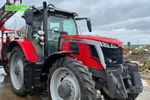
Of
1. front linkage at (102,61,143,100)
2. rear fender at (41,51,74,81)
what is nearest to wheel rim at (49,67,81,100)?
rear fender at (41,51,74,81)

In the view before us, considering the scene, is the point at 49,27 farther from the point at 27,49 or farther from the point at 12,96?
the point at 12,96

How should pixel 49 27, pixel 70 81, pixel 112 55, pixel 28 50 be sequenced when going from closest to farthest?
pixel 70 81
pixel 112 55
pixel 49 27
pixel 28 50

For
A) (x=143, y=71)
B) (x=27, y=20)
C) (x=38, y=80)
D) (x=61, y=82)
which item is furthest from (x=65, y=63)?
(x=143, y=71)

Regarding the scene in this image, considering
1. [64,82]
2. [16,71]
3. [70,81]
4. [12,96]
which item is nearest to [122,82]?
[70,81]

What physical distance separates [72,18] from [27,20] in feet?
4.95

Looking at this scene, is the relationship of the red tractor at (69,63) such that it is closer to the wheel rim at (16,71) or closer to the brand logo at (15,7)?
the wheel rim at (16,71)

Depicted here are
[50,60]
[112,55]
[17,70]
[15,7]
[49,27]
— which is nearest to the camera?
[112,55]

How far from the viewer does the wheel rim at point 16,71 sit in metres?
5.31

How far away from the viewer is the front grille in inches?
152

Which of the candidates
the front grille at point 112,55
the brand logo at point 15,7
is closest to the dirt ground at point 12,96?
the front grille at point 112,55

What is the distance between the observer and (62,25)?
5.02 m

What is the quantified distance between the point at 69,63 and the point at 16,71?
7.86 ft

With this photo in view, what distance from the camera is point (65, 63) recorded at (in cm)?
371

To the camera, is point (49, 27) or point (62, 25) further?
point (62, 25)
